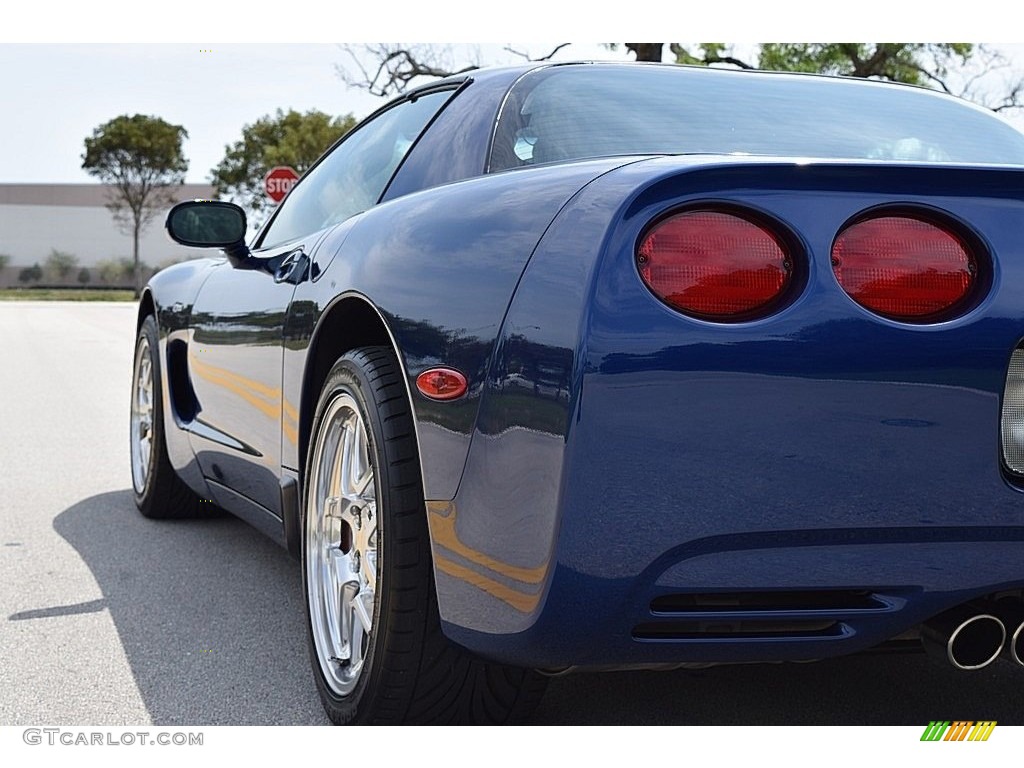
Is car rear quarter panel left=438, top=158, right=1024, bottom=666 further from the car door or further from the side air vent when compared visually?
the side air vent

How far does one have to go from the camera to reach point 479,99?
3014mm

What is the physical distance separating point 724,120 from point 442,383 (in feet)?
3.39

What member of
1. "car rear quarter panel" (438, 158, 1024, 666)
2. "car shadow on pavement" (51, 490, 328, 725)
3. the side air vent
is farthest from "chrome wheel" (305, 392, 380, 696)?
the side air vent

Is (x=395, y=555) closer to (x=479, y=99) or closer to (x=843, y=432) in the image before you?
(x=843, y=432)

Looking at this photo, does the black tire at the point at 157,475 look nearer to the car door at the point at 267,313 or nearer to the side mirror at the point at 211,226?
the car door at the point at 267,313

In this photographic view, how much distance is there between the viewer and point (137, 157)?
48719 mm

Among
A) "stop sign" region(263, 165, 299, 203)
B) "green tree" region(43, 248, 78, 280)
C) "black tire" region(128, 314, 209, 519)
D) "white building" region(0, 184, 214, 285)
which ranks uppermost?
"black tire" region(128, 314, 209, 519)

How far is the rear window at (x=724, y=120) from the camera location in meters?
2.73

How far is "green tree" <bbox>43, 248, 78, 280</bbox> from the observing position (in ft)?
200

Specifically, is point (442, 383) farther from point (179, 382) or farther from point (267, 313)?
point (179, 382)

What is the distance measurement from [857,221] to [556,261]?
483 mm

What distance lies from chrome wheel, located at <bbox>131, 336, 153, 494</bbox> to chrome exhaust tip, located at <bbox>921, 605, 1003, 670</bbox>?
3.64 m

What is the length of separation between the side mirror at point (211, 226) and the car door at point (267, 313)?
7 cm
